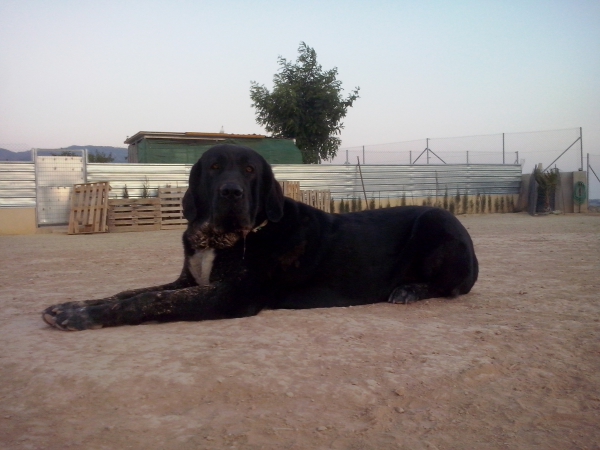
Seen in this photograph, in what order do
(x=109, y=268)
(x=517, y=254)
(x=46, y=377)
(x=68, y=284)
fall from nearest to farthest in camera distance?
(x=46, y=377) < (x=68, y=284) < (x=109, y=268) < (x=517, y=254)

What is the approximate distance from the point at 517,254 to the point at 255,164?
6.01 m

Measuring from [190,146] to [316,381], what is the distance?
25512mm

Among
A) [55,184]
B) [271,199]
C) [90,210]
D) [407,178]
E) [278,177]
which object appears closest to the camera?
[271,199]

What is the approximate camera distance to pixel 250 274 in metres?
4.39

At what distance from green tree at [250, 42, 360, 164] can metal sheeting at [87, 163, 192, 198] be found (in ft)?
40.5

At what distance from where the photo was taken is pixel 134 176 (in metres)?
21.7

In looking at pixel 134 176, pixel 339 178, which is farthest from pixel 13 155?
pixel 339 178

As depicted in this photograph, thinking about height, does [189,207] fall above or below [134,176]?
below

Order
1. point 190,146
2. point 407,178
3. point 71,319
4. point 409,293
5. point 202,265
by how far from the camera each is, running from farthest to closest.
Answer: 1. point 407,178
2. point 190,146
3. point 409,293
4. point 202,265
5. point 71,319

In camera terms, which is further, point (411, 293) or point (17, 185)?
point (17, 185)

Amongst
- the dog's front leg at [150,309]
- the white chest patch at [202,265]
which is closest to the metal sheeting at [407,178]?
the white chest patch at [202,265]

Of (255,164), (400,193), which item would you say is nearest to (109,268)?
(255,164)

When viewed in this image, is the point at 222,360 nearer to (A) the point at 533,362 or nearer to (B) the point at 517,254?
(A) the point at 533,362

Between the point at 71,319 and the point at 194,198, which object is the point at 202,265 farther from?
the point at 71,319
